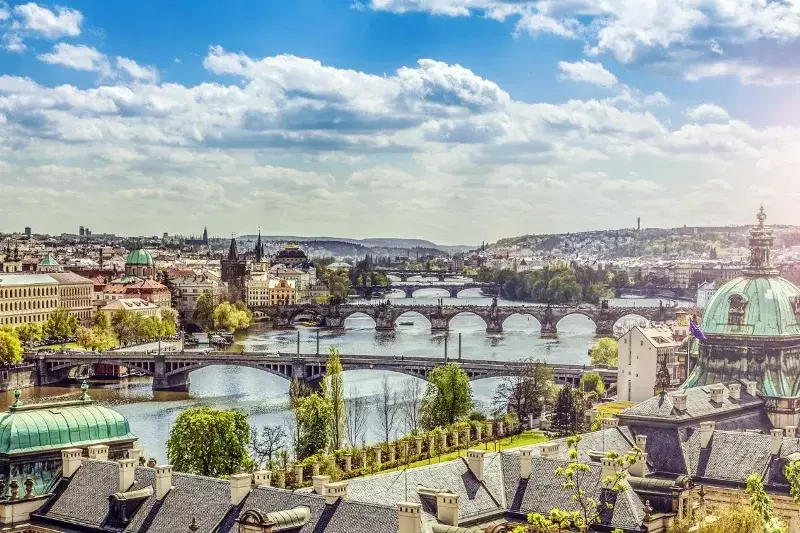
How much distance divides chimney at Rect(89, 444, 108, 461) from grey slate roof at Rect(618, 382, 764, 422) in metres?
17.1

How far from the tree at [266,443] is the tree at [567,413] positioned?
1356cm

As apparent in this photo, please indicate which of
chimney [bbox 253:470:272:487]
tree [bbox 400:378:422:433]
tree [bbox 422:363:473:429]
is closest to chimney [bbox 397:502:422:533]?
chimney [bbox 253:470:272:487]

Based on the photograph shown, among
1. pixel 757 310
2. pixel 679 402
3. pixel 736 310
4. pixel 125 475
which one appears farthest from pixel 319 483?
pixel 757 310

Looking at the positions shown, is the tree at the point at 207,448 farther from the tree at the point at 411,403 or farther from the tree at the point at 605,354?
the tree at the point at 605,354

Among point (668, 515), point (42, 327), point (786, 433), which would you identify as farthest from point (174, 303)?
point (668, 515)

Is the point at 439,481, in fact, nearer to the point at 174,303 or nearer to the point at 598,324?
the point at 598,324

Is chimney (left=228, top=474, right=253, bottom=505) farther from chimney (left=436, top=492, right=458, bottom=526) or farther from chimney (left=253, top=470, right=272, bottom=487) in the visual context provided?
chimney (left=436, top=492, right=458, bottom=526)

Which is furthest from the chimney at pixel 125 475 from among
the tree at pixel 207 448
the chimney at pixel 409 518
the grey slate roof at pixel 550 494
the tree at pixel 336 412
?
the tree at pixel 336 412

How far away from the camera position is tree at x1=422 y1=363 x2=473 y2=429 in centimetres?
7288

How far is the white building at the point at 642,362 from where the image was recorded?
78188mm

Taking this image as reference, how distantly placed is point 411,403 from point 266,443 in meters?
17.8

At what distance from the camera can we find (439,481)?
117 feet

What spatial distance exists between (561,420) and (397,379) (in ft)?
117

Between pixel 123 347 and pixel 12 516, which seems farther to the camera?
pixel 123 347
